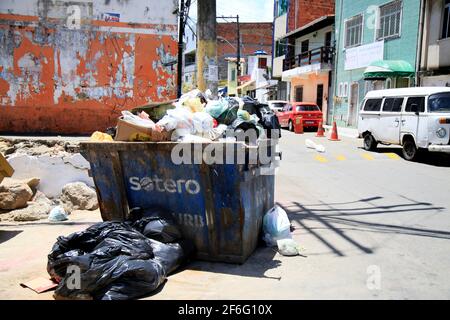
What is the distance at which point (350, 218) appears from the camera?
6.49 meters

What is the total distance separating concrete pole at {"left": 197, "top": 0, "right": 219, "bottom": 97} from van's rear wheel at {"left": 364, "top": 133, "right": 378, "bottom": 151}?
911 cm

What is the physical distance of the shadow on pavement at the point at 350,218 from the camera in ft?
18.3

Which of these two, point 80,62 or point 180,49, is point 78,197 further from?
point 180,49

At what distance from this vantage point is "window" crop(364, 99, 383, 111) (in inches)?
564

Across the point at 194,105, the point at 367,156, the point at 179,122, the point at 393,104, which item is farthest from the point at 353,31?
the point at 179,122

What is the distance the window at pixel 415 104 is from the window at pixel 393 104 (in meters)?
0.36

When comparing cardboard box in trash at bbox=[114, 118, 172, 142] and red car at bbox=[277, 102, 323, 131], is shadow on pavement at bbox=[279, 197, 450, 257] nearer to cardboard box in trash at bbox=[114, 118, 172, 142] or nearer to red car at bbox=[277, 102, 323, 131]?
cardboard box in trash at bbox=[114, 118, 172, 142]

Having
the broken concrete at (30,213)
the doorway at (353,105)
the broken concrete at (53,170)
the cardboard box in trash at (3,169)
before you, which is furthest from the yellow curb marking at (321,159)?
the doorway at (353,105)

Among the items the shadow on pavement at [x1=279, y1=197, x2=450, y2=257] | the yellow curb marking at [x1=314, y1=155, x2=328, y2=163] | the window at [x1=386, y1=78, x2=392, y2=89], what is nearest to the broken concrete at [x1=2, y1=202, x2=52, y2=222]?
the shadow on pavement at [x1=279, y1=197, x2=450, y2=257]

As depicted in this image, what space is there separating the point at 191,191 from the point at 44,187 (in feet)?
15.9

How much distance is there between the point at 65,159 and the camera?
27.3 feet

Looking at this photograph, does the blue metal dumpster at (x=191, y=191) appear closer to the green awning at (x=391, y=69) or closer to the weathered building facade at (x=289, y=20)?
the green awning at (x=391, y=69)

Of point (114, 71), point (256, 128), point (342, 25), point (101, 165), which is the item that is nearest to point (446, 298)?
point (256, 128)
